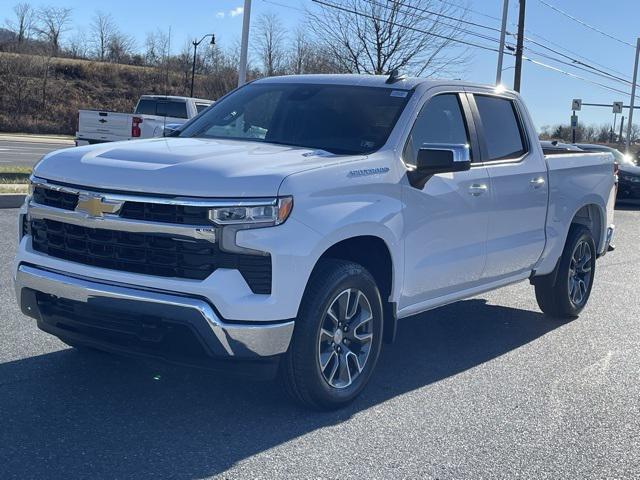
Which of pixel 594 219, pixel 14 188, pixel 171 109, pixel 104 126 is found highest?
pixel 171 109

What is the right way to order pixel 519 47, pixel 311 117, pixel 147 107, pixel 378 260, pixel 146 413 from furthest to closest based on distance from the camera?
1. pixel 519 47
2. pixel 147 107
3. pixel 311 117
4. pixel 378 260
5. pixel 146 413

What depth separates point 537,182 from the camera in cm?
654

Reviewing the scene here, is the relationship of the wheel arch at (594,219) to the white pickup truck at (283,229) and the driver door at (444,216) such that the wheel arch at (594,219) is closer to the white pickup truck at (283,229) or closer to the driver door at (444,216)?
the white pickup truck at (283,229)

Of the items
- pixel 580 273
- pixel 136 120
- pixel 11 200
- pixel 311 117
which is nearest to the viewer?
pixel 311 117

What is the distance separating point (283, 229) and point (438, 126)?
77.6 inches

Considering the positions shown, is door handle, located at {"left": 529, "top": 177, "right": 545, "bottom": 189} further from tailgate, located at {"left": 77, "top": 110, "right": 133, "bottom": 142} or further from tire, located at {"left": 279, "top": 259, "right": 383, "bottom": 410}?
tailgate, located at {"left": 77, "top": 110, "right": 133, "bottom": 142}

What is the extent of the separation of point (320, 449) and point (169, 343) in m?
0.93

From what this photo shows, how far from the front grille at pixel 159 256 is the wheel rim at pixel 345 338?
0.60m

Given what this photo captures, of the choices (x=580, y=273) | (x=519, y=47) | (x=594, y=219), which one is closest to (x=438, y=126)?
(x=580, y=273)

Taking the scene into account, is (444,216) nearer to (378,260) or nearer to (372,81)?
(378,260)

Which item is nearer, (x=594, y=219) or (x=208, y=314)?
(x=208, y=314)

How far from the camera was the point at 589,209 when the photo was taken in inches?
306

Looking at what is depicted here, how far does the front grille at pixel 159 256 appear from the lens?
4.07 m

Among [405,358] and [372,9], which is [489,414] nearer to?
[405,358]
